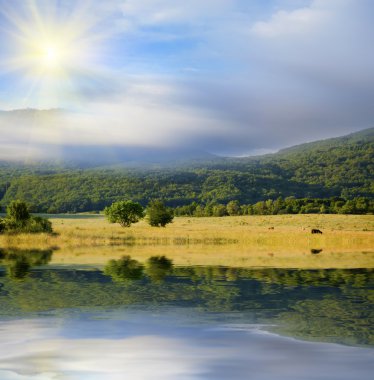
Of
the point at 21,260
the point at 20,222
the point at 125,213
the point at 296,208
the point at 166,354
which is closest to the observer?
the point at 166,354

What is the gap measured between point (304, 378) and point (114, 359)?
13.8ft

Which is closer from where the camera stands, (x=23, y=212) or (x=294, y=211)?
(x=23, y=212)

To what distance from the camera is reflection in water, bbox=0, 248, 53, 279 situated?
32438 mm

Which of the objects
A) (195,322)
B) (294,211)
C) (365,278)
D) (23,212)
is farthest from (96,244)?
(294,211)

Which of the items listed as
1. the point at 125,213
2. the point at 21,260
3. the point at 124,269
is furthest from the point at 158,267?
the point at 125,213

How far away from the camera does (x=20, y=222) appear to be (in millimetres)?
61906

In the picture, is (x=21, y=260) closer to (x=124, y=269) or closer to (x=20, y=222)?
(x=124, y=269)

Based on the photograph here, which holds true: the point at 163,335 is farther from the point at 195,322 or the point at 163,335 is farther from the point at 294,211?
the point at 294,211

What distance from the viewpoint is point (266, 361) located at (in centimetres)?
1293

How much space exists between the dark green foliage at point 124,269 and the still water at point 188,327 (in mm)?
623

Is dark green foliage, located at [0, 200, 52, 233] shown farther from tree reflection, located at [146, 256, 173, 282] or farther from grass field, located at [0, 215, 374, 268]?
tree reflection, located at [146, 256, 173, 282]

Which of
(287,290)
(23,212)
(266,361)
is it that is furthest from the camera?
(23,212)

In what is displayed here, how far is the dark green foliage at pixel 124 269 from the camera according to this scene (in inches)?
1177

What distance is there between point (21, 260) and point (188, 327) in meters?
26.8
